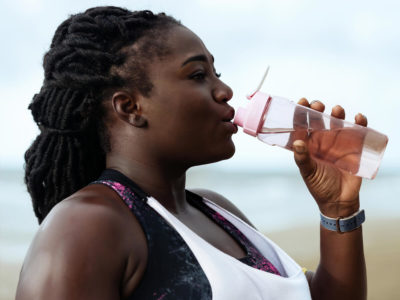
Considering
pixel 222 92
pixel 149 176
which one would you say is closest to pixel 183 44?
pixel 222 92

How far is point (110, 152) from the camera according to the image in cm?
160

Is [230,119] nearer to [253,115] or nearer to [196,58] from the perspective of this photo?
[253,115]

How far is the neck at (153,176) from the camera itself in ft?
5.07

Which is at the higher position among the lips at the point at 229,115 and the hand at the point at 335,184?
the lips at the point at 229,115

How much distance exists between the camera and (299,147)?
1.57 metres

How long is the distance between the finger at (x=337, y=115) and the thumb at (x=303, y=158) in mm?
154

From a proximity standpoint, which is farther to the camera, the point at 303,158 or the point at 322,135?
the point at 322,135

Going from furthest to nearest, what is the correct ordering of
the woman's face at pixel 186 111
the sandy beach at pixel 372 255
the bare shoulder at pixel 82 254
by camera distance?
the sandy beach at pixel 372 255 → the woman's face at pixel 186 111 → the bare shoulder at pixel 82 254

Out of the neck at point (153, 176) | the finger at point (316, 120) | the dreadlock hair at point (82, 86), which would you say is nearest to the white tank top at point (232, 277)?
the neck at point (153, 176)

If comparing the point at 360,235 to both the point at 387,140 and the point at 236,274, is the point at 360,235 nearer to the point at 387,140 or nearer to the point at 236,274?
the point at 387,140

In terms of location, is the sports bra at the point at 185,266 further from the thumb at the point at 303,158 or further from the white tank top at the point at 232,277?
the thumb at the point at 303,158

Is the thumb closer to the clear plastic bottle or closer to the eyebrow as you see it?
the clear plastic bottle

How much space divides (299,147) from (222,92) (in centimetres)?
27

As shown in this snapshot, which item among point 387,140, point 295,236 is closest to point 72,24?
point 387,140
